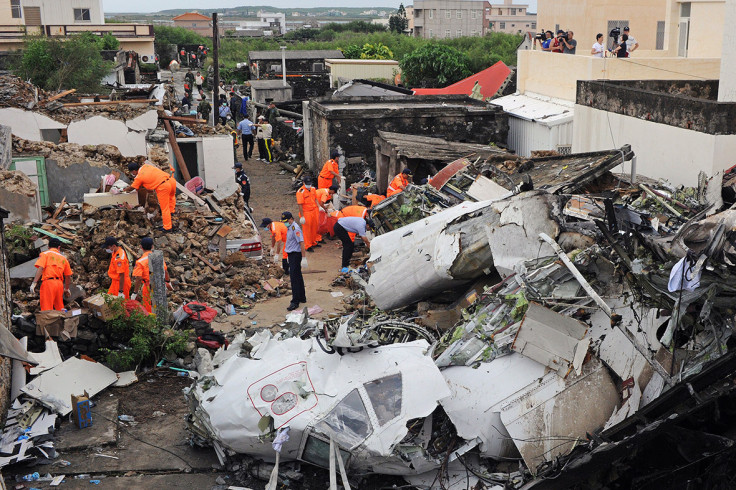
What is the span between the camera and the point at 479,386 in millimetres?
7469

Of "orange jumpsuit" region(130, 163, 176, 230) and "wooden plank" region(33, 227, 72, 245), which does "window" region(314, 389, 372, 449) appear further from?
"orange jumpsuit" region(130, 163, 176, 230)

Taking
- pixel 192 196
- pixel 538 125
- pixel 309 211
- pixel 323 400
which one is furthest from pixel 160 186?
pixel 538 125

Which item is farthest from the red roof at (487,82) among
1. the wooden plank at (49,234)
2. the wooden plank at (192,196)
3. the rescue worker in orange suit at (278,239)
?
the wooden plank at (49,234)

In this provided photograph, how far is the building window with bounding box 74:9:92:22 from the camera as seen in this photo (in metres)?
57.6

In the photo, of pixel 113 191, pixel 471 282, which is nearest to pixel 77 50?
pixel 113 191

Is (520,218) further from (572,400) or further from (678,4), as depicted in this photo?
(678,4)

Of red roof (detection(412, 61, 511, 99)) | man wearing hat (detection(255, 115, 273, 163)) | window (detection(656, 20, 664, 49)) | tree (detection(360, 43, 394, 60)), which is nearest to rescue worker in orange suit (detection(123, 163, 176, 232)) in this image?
man wearing hat (detection(255, 115, 273, 163))

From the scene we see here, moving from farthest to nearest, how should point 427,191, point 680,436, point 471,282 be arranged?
point 427,191
point 471,282
point 680,436

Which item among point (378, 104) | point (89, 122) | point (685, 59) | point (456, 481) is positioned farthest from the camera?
point (378, 104)

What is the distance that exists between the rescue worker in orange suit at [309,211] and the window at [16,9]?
49.5m

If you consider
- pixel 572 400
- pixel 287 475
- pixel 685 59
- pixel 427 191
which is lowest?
pixel 287 475

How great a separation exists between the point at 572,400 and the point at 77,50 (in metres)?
27.2

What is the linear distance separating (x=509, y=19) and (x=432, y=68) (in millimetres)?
106153

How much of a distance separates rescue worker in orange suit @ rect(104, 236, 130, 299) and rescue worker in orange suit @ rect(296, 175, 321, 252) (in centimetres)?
408
